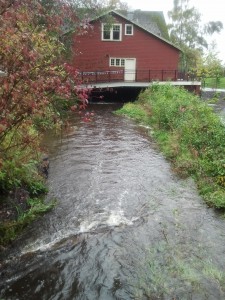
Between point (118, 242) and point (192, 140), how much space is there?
7.34m

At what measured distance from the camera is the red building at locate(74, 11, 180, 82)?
32.0 metres

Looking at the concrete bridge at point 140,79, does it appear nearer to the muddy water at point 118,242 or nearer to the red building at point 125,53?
the red building at point 125,53

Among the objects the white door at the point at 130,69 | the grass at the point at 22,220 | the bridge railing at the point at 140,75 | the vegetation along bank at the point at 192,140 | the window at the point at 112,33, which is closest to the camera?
the grass at the point at 22,220

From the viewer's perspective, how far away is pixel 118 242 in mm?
7473

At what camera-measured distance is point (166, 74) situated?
109 feet

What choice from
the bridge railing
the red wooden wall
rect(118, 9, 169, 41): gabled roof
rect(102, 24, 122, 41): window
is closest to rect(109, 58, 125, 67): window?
the red wooden wall

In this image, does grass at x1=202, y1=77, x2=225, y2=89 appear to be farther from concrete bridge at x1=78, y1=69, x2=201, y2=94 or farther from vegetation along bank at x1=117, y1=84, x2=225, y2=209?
vegetation along bank at x1=117, y1=84, x2=225, y2=209

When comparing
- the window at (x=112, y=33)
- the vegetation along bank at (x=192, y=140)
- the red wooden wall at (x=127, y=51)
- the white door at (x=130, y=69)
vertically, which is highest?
the window at (x=112, y=33)

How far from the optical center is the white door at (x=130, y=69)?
33094mm

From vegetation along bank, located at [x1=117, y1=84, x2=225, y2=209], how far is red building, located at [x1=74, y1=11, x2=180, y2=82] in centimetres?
1171

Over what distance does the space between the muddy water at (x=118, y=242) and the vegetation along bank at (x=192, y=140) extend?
1.73 feet

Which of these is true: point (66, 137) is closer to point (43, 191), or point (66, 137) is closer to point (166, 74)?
point (43, 191)

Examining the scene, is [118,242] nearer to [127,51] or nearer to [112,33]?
[127,51]

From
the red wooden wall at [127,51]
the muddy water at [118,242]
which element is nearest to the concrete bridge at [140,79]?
the red wooden wall at [127,51]
